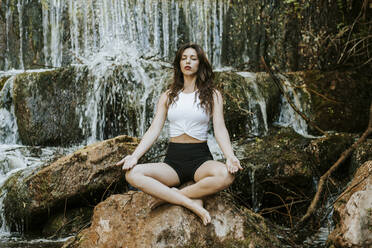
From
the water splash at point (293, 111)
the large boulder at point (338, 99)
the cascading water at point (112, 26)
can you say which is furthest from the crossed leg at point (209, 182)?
the cascading water at point (112, 26)

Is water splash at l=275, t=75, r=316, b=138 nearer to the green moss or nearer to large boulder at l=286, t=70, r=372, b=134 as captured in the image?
large boulder at l=286, t=70, r=372, b=134

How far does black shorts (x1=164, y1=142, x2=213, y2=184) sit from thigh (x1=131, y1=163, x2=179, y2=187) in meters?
0.06

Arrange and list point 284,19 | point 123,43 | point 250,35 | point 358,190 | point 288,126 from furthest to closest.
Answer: point 123,43 → point 250,35 → point 284,19 → point 288,126 → point 358,190

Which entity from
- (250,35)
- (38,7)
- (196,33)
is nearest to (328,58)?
(250,35)

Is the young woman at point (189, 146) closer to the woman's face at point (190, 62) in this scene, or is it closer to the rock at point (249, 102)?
the woman's face at point (190, 62)

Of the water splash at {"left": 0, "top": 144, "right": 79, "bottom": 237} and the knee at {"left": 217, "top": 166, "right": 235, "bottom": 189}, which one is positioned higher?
the knee at {"left": 217, "top": 166, "right": 235, "bottom": 189}

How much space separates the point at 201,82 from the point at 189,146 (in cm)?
60

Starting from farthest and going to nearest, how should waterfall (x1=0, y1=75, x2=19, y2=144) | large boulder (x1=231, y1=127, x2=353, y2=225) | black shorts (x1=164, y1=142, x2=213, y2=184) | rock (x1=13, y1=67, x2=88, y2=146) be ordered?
waterfall (x1=0, y1=75, x2=19, y2=144) → rock (x1=13, y1=67, x2=88, y2=146) → large boulder (x1=231, y1=127, x2=353, y2=225) → black shorts (x1=164, y1=142, x2=213, y2=184)

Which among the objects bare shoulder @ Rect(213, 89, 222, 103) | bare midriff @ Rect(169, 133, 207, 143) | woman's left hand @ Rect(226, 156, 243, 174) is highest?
bare shoulder @ Rect(213, 89, 222, 103)

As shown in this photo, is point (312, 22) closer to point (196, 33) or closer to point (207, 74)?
point (196, 33)

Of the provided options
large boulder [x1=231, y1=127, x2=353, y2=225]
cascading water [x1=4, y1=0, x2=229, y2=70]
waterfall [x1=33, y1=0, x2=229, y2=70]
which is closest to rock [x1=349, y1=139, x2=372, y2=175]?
large boulder [x1=231, y1=127, x2=353, y2=225]

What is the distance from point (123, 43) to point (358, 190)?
806cm

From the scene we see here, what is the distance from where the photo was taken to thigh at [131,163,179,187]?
3.31m

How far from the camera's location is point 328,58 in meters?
8.47
